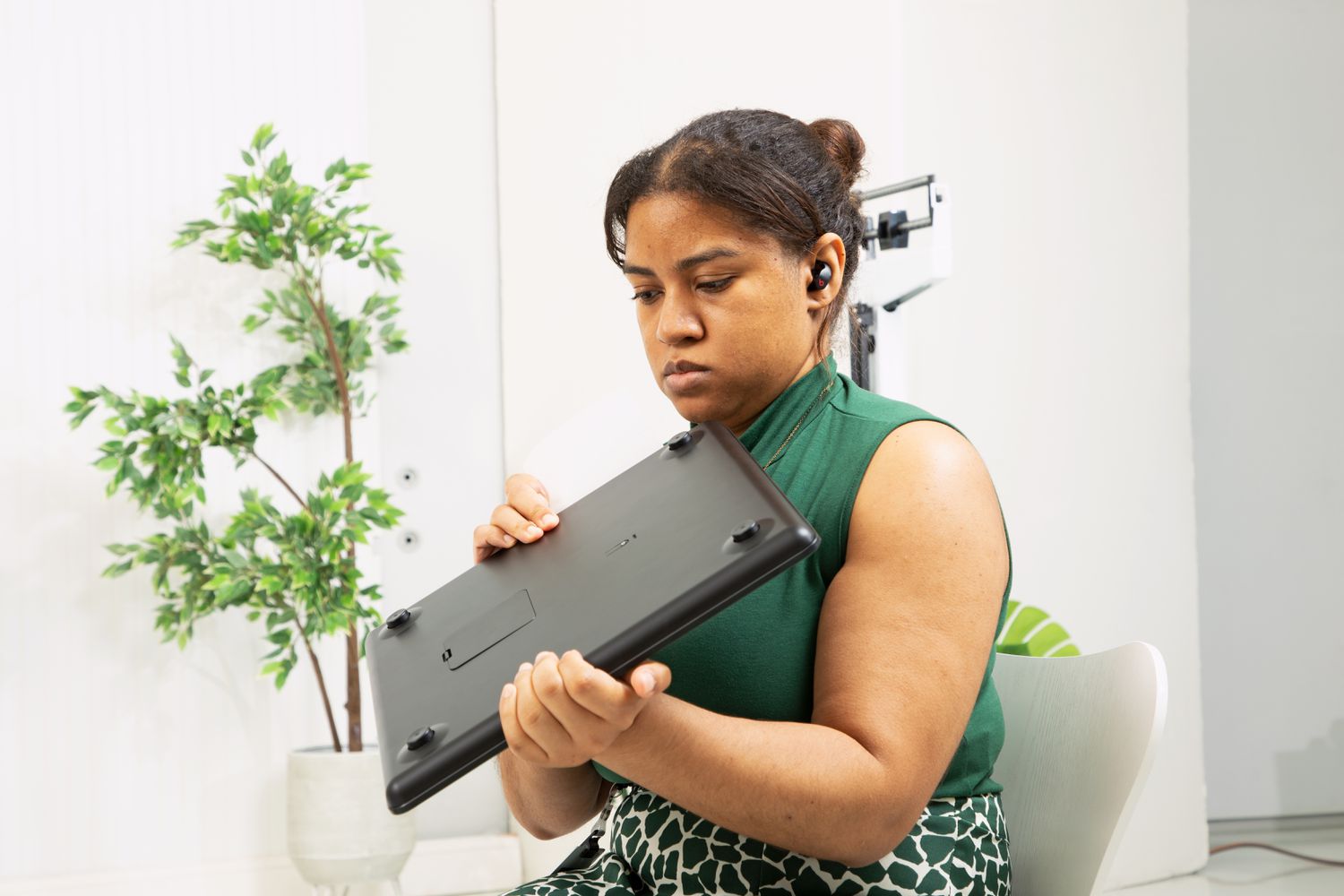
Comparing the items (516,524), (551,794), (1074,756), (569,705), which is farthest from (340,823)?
(569,705)

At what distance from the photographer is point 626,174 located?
99 cm

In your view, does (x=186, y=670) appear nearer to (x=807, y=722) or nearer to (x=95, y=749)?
(x=95, y=749)

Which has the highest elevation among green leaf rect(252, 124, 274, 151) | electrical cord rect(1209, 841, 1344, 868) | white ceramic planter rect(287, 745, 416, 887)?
green leaf rect(252, 124, 274, 151)

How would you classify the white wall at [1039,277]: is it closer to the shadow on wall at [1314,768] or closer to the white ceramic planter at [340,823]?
the shadow on wall at [1314,768]

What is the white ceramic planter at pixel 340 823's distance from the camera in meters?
2.46

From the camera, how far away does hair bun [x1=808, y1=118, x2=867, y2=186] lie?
1026mm

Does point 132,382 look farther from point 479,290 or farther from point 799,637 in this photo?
point 799,637

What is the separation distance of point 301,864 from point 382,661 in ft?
6.04

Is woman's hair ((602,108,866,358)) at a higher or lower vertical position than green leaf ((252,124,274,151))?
lower

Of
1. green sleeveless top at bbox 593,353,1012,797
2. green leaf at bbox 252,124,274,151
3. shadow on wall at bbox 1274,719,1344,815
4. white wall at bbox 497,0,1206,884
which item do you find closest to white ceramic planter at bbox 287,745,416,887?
white wall at bbox 497,0,1206,884

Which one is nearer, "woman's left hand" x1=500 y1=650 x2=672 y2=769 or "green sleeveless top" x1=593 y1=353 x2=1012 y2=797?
"woman's left hand" x1=500 y1=650 x2=672 y2=769

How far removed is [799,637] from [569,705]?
25 cm

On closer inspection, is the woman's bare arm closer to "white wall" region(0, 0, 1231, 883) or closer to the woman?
the woman

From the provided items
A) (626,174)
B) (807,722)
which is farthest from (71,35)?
(807,722)
